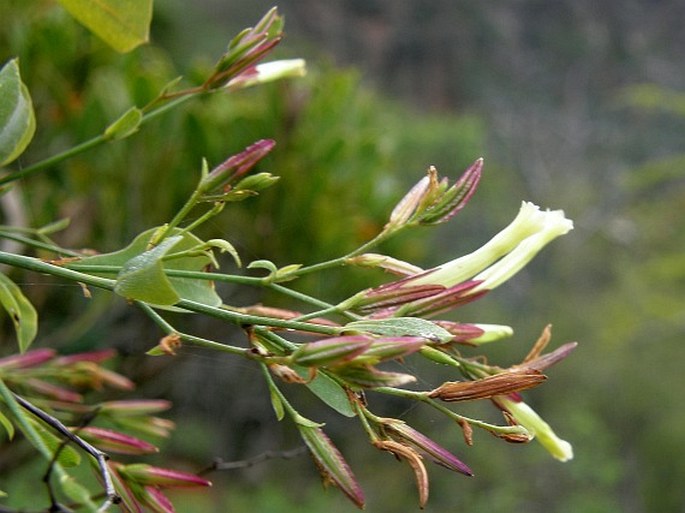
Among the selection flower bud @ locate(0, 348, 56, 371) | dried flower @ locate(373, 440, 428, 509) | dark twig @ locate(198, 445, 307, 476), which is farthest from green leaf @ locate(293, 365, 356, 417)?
flower bud @ locate(0, 348, 56, 371)

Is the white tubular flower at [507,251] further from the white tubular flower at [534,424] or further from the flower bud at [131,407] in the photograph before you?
the flower bud at [131,407]

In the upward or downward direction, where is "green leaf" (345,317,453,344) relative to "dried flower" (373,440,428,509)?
upward

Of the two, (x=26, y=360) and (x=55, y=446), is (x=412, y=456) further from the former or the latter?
(x=26, y=360)

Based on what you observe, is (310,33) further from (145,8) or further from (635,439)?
(145,8)

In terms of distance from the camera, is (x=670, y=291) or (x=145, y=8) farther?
(x=670, y=291)

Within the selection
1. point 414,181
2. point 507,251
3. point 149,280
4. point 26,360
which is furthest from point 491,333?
point 414,181

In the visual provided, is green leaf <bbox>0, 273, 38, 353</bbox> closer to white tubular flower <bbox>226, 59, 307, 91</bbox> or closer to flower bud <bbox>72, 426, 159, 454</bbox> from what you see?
flower bud <bbox>72, 426, 159, 454</bbox>

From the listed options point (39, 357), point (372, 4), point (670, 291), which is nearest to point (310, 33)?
point (372, 4)
